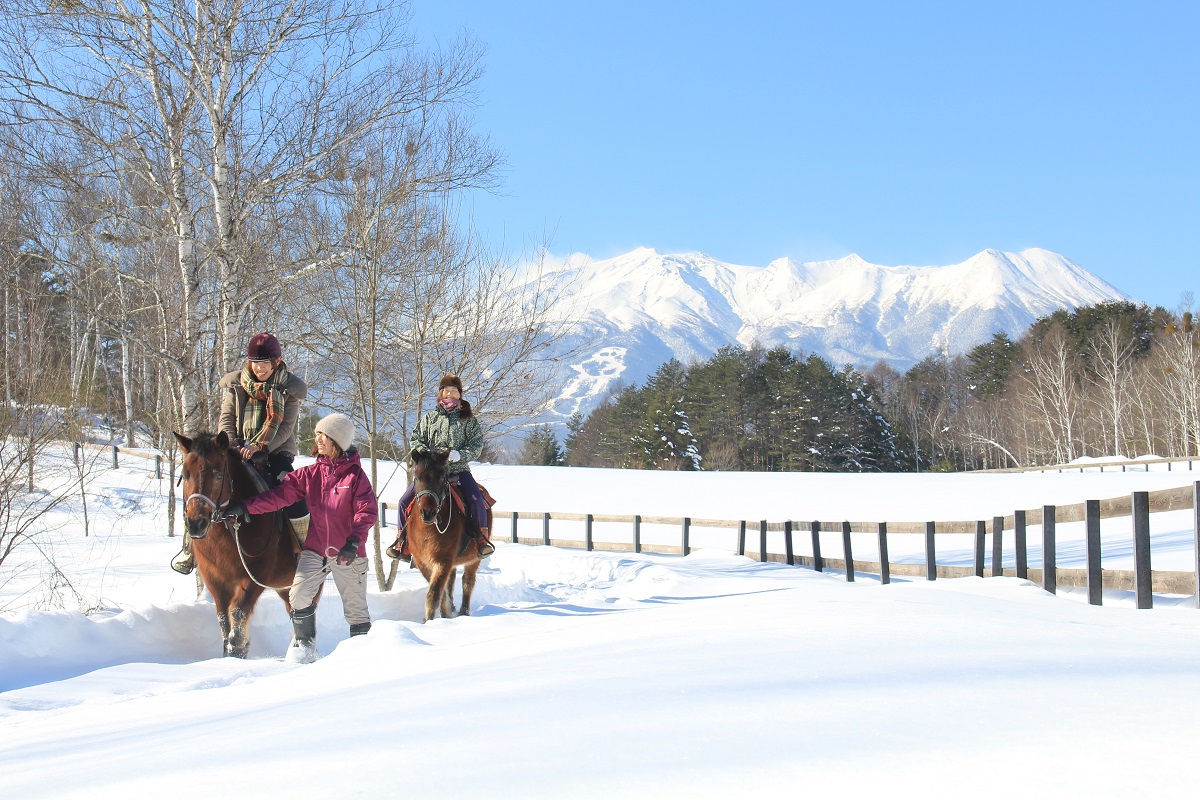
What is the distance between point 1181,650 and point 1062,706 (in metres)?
1.57

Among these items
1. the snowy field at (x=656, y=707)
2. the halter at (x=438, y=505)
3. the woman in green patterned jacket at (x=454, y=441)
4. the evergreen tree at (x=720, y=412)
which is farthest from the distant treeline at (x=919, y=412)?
the snowy field at (x=656, y=707)

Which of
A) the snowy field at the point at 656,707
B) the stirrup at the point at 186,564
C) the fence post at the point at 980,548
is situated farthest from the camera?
the fence post at the point at 980,548

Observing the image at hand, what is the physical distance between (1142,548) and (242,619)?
A: 6.79m

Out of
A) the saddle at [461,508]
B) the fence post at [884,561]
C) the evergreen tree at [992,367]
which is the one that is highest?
the evergreen tree at [992,367]

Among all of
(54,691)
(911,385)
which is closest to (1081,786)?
(54,691)

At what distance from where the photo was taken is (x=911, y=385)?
3511 inches

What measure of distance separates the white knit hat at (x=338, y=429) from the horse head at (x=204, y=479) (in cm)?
70

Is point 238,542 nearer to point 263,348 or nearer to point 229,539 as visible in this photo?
point 229,539

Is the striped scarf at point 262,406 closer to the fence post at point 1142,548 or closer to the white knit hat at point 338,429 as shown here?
the white knit hat at point 338,429

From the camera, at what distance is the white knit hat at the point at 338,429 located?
6.68 metres

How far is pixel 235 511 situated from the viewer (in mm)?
6590

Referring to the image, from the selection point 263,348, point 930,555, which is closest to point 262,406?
point 263,348

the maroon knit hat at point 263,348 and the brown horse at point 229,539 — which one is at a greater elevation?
the maroon knit hat at point 263,348

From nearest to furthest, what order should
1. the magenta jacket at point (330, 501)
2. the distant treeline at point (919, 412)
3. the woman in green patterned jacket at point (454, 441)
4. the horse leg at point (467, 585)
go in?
1. the magenta jacket at point (330, 501)
2. the woman in green patterned jacket at point (454, 441)
3. the horse leg at point (467, 585)
4. the distant treeline at point (919, 412)
